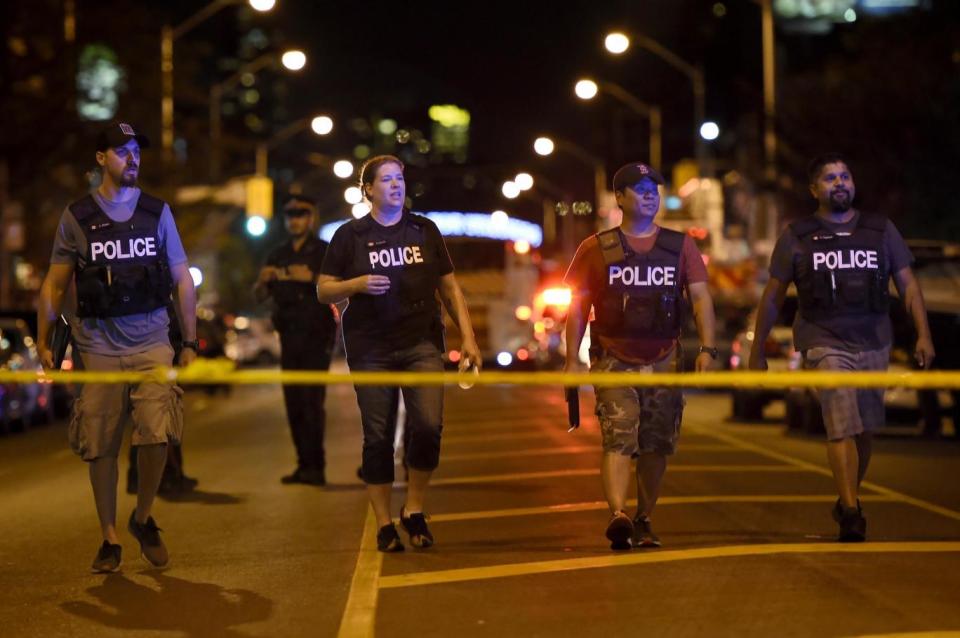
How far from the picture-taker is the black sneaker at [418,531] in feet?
27.9

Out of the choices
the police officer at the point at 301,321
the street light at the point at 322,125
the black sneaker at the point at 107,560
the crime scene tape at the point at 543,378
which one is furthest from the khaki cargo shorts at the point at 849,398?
the street light at the point at 322,125

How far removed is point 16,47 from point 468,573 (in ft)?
110

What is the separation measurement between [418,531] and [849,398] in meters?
2.32

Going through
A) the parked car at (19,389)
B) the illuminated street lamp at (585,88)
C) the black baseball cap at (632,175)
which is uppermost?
the illuminated street lamp at (585,88)

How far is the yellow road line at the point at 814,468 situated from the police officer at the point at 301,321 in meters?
3.81

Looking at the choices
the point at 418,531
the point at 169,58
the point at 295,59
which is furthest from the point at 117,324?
the point at 169,58

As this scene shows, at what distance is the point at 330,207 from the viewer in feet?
313

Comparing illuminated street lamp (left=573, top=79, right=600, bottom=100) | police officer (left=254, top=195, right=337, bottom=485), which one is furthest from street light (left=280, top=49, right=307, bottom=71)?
police officer (left=254, top=195, right=337, bottom=485)

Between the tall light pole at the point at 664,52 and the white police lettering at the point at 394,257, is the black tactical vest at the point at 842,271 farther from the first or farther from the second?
the tall light pole at the point at 664,52

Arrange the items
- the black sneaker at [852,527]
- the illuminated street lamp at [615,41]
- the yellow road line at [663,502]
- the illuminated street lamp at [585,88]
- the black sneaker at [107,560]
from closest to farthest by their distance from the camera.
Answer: the black sneaker at [107,560]
the black sneaker at [852,527]
the yellow road line at [663,502]
the illuminated street lamp at [615,41]
the illuminated street lamp at [585,88]

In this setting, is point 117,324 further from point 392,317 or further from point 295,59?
point 295,59

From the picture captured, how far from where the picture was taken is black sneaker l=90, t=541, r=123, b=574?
25.9 feet

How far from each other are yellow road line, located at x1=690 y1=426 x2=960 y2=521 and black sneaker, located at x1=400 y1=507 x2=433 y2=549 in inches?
121

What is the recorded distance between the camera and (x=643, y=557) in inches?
311
